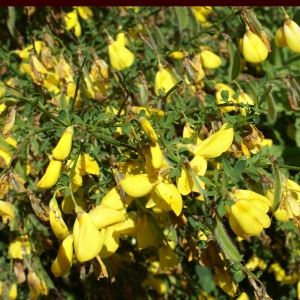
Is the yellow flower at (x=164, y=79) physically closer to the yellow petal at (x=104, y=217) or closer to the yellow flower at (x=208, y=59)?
the yellow flower at (x=208, y=59)

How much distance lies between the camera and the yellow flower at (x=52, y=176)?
1125 millimetres

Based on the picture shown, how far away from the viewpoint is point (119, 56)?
5.29ft

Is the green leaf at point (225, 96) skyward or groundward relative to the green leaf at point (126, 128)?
groundward

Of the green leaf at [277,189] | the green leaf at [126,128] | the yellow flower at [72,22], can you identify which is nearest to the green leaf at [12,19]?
the yellow flower at [72,22]

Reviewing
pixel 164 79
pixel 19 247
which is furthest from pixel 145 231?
pixel 19 247

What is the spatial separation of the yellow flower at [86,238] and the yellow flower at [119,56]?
0.61m

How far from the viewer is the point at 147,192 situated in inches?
43.9

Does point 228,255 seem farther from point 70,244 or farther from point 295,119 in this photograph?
point 295,119

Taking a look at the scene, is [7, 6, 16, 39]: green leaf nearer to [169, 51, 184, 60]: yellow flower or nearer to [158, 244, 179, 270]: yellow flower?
[169, 51, 184, 60]: yellow flower

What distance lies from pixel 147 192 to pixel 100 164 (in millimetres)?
235

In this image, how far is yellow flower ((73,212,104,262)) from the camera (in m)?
1.07

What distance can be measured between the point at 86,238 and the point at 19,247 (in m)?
0.69

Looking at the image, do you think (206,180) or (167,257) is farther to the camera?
(167,257)

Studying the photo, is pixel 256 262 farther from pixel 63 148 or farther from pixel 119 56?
pixel 63 148
